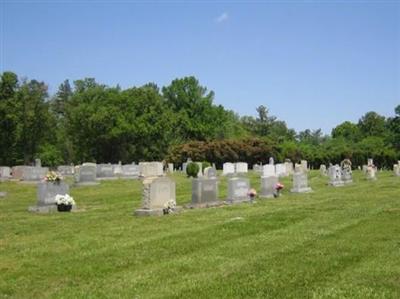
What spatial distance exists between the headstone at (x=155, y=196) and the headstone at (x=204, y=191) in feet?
7.61

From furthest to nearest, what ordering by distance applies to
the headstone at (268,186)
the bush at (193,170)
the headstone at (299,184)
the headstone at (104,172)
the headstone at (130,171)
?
the headstone at (130,171) → the bush at (193,170) → the headstone at (104,172) → the headstone at (299,184) → the headstone at (268,186)

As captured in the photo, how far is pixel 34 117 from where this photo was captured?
6806cm

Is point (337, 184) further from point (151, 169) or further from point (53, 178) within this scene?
point (53, 178)

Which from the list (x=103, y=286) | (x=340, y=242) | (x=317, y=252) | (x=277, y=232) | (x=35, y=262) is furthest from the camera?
(x=277, y=232)

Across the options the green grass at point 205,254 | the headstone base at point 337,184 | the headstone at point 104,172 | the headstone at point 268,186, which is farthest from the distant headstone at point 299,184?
the headstone at point 104,172

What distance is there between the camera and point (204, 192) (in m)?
20.5

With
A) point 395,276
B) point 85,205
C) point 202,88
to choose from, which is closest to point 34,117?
point 202,88

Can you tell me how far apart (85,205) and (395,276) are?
1438cm

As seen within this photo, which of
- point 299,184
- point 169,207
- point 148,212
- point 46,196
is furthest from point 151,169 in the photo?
point 148,212

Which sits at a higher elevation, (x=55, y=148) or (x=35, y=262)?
(x=55, y=148)

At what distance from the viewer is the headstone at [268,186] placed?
23891 mm

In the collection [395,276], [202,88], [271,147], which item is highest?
[202,88]

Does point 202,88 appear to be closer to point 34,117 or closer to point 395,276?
point 34,117

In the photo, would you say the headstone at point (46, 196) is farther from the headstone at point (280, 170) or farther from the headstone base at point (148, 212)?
the headstone at point (280, 170)
